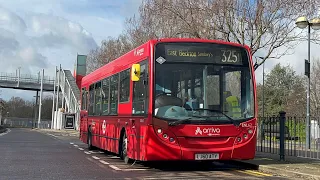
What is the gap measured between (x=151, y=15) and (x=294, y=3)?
7.98 metres

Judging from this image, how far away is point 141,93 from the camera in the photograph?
11.0m

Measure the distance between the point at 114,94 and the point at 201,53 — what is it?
12.9ft

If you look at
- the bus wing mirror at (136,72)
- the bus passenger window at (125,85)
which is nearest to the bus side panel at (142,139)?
the bus wing mirror at (136,72)

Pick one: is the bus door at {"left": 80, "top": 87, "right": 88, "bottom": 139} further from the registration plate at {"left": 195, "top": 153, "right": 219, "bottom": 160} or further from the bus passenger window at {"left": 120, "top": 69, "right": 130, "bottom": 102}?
the registration plate at {"left": 195, "top": 153, "right": 219, "bottom": 160}

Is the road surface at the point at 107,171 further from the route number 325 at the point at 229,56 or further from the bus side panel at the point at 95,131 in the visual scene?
the route number 325 at the point at 229,56

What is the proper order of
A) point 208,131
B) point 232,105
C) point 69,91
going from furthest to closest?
point 69,91 → point 232,105 → point 208,131

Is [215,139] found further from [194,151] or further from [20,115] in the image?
[20,115]

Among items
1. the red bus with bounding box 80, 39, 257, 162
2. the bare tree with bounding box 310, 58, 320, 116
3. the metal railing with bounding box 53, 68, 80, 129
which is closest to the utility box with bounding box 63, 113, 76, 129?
the metal railing with bounding box 53, 68, 80, 129

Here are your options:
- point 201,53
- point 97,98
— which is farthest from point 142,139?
point 97,98

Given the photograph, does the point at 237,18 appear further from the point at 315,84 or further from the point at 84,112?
the point at 315,84

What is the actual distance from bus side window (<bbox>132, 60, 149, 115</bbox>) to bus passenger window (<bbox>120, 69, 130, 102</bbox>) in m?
0.67

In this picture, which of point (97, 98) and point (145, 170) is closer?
point (145, 170)

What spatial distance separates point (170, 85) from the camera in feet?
34.8

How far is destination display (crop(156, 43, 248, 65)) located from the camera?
10.8 meters
